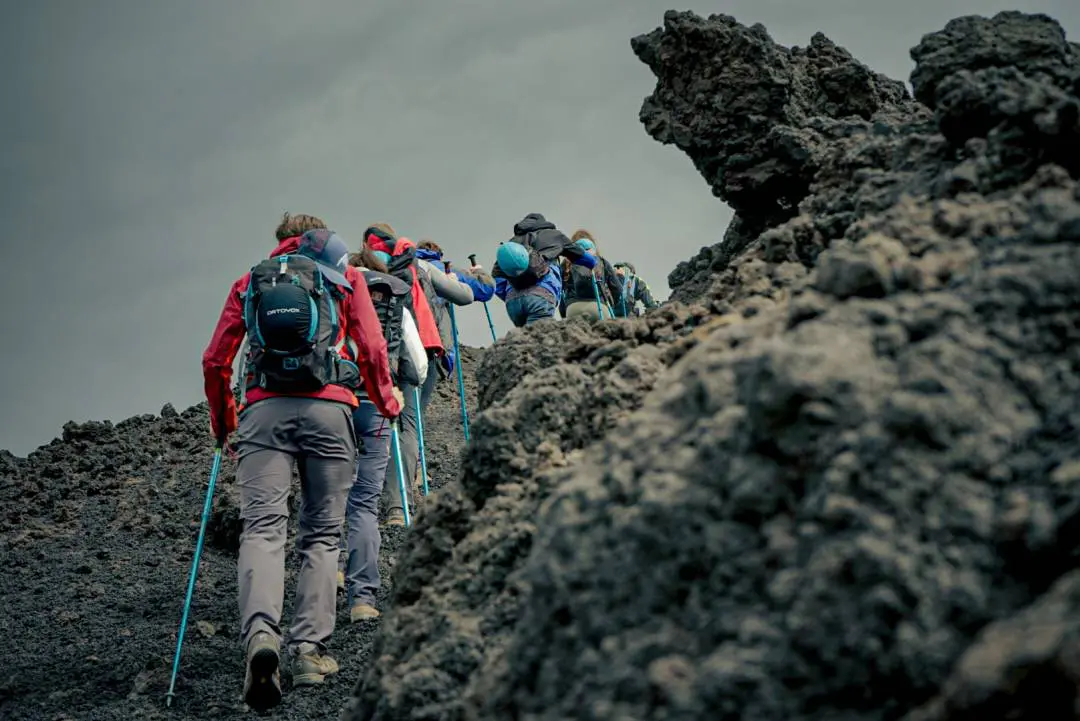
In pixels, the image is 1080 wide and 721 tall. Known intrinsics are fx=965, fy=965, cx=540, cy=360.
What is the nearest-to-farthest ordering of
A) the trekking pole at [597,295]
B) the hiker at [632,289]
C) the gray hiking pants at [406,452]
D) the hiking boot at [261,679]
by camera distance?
the hiking boot at [261,679] → the gray hiking pants at [406,452] → the trekking pole at [597,295] → the hiker at [632,289]

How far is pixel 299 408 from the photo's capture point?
19.1 ft

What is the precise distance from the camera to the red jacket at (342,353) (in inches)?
239

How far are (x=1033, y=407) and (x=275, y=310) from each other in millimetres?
4509

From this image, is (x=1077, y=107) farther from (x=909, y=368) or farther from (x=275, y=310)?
(x=275, y=310)

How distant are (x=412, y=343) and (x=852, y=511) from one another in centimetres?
765

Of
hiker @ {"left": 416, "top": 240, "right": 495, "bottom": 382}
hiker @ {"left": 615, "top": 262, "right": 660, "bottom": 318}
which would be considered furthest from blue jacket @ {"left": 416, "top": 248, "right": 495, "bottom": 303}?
hiker @ {"left": 615, "top": 262, "right": 660, "bottom": 318}

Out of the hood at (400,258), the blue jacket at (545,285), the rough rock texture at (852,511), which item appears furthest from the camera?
the blue jacket at (545,285)

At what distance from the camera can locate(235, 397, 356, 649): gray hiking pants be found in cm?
567

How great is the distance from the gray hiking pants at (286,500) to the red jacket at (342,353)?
6.5 inches

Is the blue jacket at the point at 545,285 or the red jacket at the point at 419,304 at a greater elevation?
the blue jacket at the point at 545,285

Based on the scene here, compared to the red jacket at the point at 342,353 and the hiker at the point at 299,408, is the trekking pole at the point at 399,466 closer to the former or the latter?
the red jacket at the point at 342,353

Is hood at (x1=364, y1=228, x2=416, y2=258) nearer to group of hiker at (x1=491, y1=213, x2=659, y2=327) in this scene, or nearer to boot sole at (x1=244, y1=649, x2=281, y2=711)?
group of hiker at (x1=491, y1=213, x2=659, y2=327)

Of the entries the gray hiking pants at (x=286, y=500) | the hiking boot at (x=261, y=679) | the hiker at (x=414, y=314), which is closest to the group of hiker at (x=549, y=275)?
the hiker at (x=414, y=314)

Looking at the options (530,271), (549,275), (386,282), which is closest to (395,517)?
(386,282)
